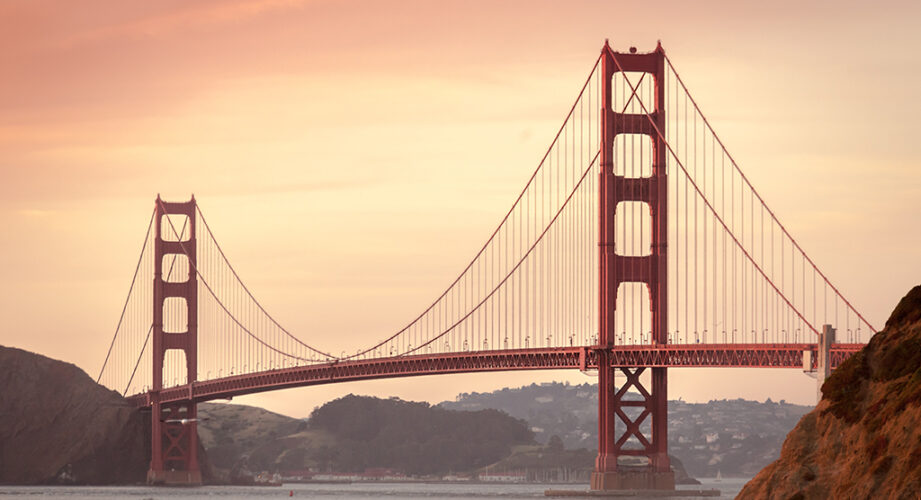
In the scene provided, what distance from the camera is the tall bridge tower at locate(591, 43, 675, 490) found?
261ft

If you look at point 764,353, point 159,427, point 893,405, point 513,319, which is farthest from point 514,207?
point 893,405

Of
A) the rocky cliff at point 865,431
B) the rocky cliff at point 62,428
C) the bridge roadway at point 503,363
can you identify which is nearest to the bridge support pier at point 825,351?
the bridge roadway at point 503,363

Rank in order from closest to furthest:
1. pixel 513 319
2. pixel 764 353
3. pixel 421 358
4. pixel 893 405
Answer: pixel 893 405, pixel 764 353, pixel 513 319, pixel 421 358

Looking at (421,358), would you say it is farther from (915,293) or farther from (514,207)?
(915,293)

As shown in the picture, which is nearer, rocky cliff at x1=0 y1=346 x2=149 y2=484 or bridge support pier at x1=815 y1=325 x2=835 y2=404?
bridge support pier at x1=815 y1=325 x2=835 y2=404

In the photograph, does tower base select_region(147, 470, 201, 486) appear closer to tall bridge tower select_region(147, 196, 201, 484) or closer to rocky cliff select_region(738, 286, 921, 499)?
tall bridge tower select_region(147, 196, 201, 484)

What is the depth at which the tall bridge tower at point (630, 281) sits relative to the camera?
79.4 meters

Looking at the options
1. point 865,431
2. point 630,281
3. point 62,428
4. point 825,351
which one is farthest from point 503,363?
point 62,428

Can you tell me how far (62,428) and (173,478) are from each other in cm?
1522

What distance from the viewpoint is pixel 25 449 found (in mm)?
137125

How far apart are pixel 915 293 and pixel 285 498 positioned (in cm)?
8139

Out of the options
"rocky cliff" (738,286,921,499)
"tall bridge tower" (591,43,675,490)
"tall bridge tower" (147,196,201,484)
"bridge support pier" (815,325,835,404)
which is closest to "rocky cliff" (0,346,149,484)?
"tall bridge tower" (147,196,201,484)

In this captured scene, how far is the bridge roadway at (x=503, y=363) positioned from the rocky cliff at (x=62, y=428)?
10483 millimetres

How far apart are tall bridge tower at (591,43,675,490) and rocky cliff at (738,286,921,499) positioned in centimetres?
4813
